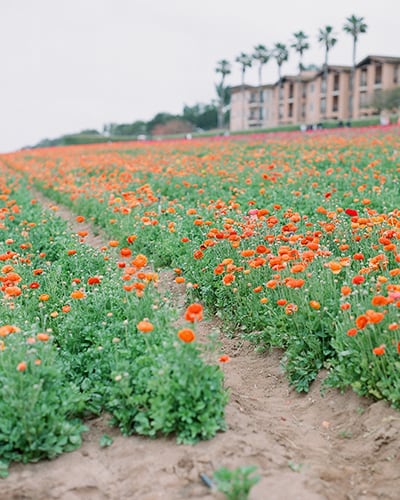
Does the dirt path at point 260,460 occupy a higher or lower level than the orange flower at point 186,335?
lower

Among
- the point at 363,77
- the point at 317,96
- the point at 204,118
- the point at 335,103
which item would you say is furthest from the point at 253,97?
the point at 363,77

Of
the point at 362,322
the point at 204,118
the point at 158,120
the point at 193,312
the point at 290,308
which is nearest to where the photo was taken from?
the point at 193,312

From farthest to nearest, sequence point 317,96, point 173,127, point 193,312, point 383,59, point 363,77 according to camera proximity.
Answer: point 173,127
point 317,96
point 363,77
point 383,59
point 193,312

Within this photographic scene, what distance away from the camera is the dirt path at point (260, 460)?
334 cm

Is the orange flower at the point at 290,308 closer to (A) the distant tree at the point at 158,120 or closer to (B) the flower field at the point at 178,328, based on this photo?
(B) the flower field at the point at 178,328

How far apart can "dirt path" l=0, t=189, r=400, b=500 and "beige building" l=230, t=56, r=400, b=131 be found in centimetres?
5197

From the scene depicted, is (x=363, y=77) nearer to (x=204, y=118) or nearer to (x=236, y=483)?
(x=204, y=118)

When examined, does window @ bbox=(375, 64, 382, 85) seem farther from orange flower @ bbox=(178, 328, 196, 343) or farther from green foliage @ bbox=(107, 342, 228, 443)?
orange flower @ bbox=(178, 328, 196, 343)

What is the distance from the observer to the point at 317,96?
219 feet

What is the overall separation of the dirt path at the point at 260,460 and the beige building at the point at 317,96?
5197cm

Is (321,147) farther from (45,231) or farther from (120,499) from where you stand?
(120,499)

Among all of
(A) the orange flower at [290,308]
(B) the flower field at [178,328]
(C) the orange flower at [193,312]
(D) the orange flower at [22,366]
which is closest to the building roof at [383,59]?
(B) the flower field at [178,328]

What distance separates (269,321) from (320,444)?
1.43 m

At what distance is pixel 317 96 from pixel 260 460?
6678cm
